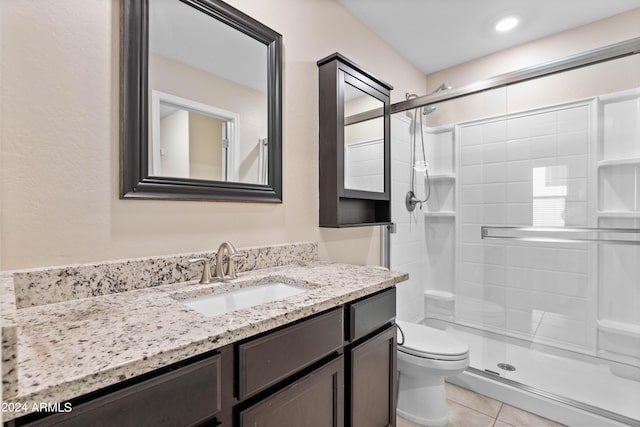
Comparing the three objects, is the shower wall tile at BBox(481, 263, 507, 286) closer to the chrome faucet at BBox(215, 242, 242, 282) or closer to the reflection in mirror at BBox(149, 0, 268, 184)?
the reflection in mirror at BBox(149, 0, 268, 184)

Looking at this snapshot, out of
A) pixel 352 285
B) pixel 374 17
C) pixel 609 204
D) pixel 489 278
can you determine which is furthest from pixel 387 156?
pixel 609 204

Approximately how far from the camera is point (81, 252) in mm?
974

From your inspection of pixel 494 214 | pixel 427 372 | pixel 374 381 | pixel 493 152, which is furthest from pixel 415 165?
pixel 374 381

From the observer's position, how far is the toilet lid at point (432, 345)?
1630 mm

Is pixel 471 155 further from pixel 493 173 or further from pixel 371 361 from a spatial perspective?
pixel 371 361

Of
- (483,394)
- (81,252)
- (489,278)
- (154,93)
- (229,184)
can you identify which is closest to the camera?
(81,252)

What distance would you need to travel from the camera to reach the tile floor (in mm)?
1685

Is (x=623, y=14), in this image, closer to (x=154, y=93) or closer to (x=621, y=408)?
(x=621, y=408)

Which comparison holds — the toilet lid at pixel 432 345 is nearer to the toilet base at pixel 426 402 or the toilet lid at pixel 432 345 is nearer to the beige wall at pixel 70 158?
the toilet base at pixel 426 402

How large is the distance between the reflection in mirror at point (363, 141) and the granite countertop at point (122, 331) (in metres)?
0.85

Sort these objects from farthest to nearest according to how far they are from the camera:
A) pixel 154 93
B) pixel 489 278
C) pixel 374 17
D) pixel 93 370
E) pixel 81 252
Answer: pixel 489 278
pixel 374 17
pixel 154 93
pixel 81 252
pixel 93 370

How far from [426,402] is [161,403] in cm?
Answer: 156

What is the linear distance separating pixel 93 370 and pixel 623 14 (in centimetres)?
329

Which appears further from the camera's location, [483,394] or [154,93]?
[483,394]
